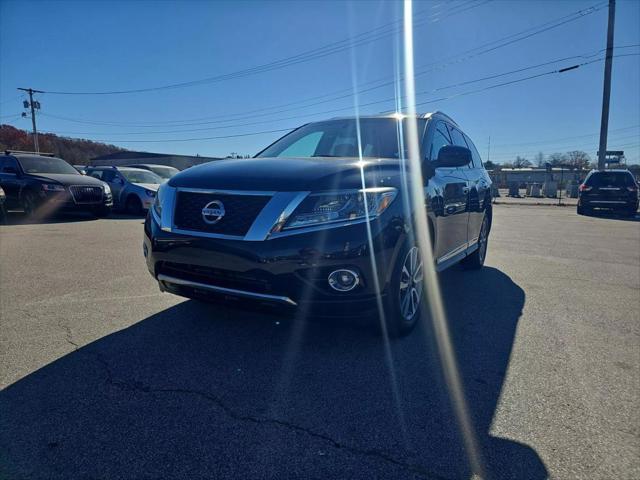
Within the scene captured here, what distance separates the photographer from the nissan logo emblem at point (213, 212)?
2.58 m

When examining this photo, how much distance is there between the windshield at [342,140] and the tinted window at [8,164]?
9.07 metres

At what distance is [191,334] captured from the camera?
299cm

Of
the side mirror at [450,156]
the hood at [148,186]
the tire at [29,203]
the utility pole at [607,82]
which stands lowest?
the tire at [29,203]

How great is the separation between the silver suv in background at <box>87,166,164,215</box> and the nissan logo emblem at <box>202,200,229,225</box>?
9.99 metres

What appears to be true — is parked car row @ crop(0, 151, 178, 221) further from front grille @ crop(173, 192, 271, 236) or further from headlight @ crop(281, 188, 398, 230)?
headlight @ crop(281, 188, 398, 230)

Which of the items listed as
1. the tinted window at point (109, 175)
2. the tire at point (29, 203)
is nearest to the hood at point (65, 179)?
the tire at point (29, 203)

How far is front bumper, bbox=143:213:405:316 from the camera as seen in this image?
2389 millimetres

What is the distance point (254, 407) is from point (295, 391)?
262mm

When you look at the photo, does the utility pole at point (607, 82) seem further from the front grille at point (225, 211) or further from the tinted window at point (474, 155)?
the front grille at point (225, 211)

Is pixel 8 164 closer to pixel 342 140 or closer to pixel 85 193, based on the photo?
pixel 85 193

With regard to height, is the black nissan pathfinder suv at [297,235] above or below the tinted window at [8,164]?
below

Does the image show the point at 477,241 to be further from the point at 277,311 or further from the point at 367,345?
the point at 277,311

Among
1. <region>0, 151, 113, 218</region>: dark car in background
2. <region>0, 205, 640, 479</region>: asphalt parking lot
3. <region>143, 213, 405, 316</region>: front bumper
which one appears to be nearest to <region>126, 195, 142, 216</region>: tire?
<region>0, 151, 113, 218</region>: dark car in background

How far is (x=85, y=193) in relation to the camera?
10.2 meters
